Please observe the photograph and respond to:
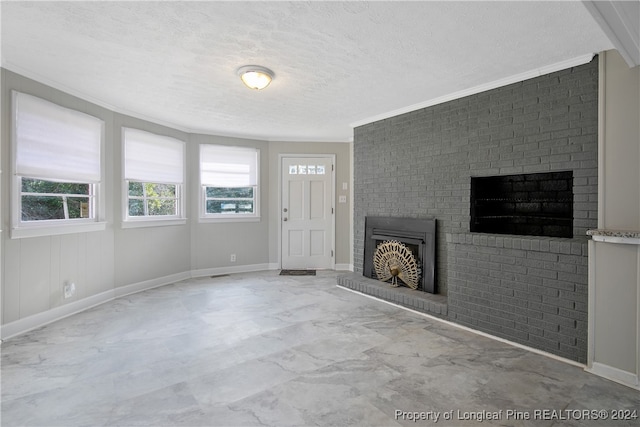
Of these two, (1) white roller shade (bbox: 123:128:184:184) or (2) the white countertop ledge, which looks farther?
(1) white roller shade (bbox: 123:128:184:184)

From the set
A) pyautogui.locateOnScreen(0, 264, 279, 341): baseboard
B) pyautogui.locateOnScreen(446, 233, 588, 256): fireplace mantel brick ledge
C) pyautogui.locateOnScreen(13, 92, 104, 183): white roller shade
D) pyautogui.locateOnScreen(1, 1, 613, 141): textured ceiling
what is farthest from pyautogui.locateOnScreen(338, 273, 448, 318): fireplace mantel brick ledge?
pyautogui.locateOnScreen(13, 92, 104, 183): white roller shade

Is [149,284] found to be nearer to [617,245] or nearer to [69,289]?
[69,289]

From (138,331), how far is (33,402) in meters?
1.12

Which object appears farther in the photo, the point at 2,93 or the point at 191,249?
the point at 191,249

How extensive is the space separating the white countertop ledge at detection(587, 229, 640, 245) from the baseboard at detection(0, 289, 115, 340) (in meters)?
4.86

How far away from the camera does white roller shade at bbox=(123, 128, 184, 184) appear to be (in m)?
4.41

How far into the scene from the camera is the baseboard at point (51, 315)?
2.95 meters

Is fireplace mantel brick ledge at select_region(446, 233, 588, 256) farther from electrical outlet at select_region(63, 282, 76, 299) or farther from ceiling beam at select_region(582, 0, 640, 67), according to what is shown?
electrical outlet at select_region(63, 282, 76, 299)

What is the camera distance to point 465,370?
242 cm

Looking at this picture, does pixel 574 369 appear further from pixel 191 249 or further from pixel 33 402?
pixel 191 249

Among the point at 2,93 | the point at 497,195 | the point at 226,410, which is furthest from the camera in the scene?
the point at 497,195

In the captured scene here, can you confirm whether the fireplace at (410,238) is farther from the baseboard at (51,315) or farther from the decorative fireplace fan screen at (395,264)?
the baseboard at (51,315)

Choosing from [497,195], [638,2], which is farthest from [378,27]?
[497,195]

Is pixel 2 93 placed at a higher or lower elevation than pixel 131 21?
lower
